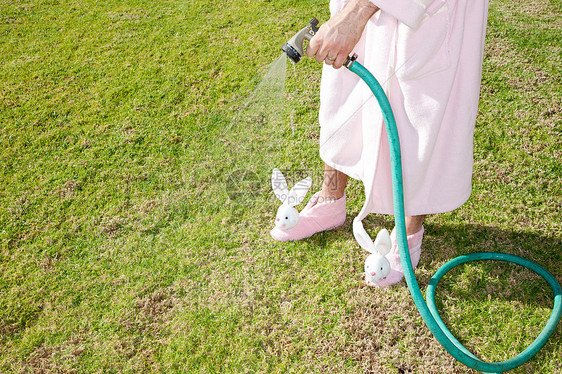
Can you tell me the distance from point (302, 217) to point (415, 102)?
90 centimetres

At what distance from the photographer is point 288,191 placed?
8.38ft

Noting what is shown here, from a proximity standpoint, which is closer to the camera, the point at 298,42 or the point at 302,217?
the point at 298,42

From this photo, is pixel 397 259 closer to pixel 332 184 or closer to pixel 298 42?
pixel 332 184

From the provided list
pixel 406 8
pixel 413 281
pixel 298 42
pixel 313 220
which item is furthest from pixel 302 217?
pixel 406 8

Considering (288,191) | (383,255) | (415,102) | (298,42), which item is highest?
(298,42)

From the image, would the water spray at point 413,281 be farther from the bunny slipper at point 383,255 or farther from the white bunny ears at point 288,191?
the white bunny ears at point 288,191

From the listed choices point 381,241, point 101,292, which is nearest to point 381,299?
point 381,241

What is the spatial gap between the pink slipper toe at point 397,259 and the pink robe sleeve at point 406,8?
1078mm

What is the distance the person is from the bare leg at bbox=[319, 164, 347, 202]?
0.06 metres

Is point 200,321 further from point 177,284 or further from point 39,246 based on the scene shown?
point 39,246

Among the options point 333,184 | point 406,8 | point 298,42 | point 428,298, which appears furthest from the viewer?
point 333,184

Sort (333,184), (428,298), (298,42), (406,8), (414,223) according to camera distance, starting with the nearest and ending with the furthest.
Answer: (406,8)
(298,42)
(428,298)
(414,223)
(333,184)

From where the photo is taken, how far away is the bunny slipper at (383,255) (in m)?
2.14

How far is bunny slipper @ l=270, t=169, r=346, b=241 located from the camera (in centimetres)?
240
